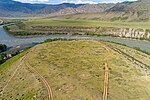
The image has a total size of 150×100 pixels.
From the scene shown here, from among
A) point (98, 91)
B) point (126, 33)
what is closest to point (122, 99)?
point (98, 91)

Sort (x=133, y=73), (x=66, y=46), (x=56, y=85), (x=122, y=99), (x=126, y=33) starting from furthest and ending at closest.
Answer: (x=126, y=33) < (x=66, y=46) < (x=133, y=73) < (x=56, y=85) < (x=122, y=99)

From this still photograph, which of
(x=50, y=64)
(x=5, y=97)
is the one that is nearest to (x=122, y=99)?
(x=5, y=97)

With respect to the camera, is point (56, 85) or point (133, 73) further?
point (133, 73)

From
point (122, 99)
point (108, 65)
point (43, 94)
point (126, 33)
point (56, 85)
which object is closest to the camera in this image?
point (122, 99)

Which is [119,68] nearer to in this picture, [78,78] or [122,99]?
[78,78]

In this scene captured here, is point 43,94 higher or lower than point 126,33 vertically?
higher

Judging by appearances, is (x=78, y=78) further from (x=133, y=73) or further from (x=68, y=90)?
(x=133, y=73)
